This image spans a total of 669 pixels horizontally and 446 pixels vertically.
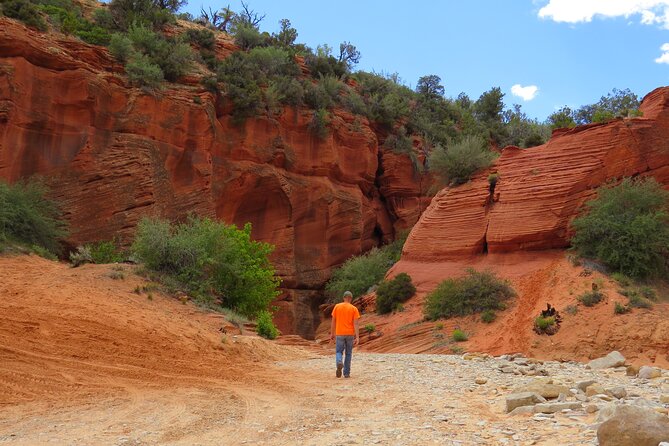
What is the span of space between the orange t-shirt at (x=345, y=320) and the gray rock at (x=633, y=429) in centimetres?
624

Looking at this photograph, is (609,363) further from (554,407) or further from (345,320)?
(554,407)

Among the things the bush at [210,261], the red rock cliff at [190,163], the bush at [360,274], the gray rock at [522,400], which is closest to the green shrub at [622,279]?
the bush at [210,261]

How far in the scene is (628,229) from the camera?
19422 mm

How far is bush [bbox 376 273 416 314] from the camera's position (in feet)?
78.4

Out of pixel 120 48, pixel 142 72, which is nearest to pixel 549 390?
pixel 142 72

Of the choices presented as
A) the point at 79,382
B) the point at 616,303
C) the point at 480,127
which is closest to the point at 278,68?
the point at 480,127

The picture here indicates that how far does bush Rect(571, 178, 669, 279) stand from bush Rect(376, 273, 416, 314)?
6733 millimetres

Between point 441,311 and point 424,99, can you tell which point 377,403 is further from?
point 424,99

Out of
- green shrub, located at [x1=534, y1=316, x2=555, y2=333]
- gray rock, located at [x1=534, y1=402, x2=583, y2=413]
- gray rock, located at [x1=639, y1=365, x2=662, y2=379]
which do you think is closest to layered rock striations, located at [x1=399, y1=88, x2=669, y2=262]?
green shrub, located at [x1=534, y1=316, x2=555, y2=333]

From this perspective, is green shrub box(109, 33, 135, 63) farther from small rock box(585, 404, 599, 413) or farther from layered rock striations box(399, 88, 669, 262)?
small rock box(585, 404, 599, 413)

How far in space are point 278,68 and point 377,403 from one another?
99.8 ft

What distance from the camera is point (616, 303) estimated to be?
1698cm

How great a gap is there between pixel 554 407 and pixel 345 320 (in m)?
4.95

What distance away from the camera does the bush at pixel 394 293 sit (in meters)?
23.9
